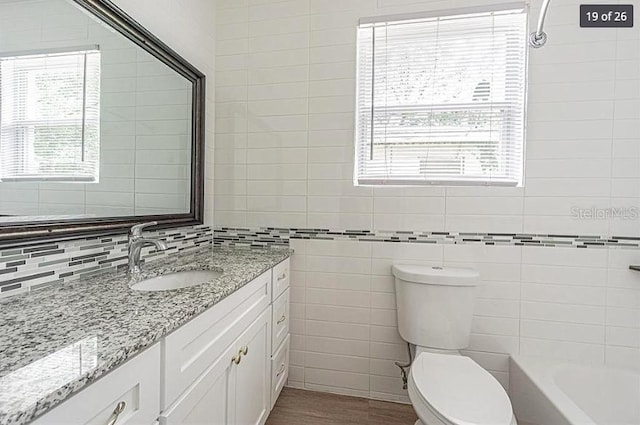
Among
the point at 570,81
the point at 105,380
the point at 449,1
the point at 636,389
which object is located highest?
the point at 449,1

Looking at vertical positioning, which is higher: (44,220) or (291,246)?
(44,220)

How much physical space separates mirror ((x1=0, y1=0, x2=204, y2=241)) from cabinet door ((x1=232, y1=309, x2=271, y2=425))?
698 millimetres

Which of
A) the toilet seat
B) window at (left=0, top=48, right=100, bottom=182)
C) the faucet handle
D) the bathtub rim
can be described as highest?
window at (left=0, top=48, right=100, bottom=182)

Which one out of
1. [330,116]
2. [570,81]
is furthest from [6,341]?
[570,81]

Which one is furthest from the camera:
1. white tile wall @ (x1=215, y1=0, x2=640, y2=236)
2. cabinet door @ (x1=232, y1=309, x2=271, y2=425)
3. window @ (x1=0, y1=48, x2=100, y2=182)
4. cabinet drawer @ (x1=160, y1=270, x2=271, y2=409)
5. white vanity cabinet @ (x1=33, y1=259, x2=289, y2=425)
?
white tile wall @ (x1=215, y1=0, x2=640, y2=236)

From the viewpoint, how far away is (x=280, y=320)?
5.74 ft

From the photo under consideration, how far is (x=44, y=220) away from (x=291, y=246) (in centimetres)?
117

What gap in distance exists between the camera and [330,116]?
1879mm

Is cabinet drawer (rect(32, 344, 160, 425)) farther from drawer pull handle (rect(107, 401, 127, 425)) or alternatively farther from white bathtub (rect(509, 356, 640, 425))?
white bathtub (rect(509, 356, 640, 425))

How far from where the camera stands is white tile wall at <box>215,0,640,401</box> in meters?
1.63

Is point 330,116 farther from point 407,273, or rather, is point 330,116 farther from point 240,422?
point 240,422

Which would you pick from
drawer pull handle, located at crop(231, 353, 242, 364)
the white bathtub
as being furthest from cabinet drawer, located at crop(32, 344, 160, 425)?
the white bathtub

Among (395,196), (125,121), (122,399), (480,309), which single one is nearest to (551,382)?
(480,309)

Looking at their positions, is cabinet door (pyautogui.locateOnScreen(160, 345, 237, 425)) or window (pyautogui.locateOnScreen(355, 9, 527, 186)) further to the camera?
window (pyautogui.locateOnScreen(355, 9, 527, 186))
